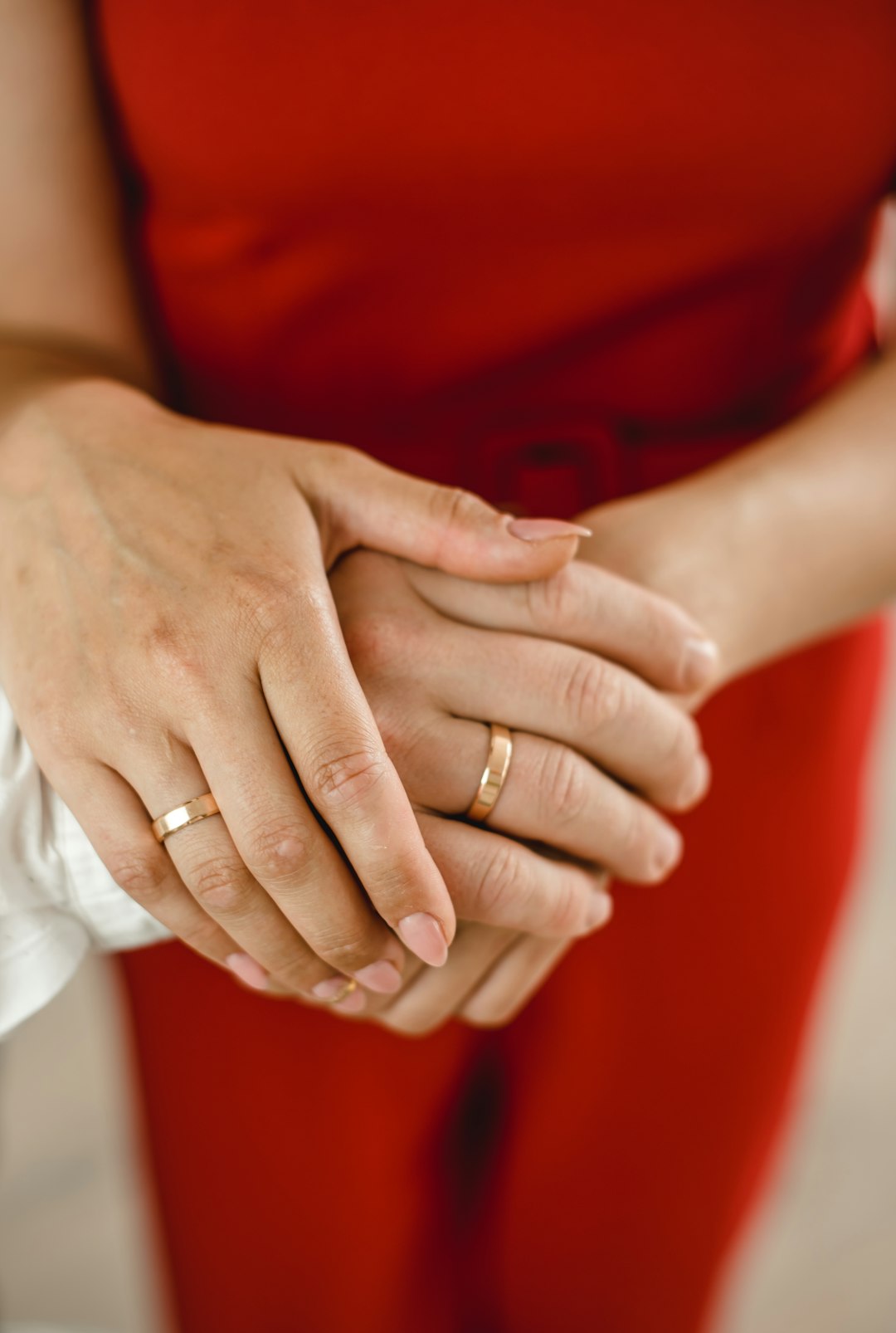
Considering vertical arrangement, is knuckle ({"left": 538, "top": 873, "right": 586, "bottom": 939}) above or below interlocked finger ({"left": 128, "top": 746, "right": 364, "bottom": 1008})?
below

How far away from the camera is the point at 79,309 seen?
66 centimetres

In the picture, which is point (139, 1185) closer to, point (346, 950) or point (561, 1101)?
point (561, 1101)

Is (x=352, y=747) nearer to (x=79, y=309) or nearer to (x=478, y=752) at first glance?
(x=478, y=752)

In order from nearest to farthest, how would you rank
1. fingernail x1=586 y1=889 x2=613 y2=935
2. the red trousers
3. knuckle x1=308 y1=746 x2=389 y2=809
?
knuckle x1=308 y1=746 x2=389 y2=809 < fingernail x1=586 y1=889 x2=613 y2=935 < the red trousers

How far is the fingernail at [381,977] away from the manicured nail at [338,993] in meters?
0.01

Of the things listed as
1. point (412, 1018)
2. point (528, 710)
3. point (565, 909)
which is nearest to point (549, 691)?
point (528, 710)

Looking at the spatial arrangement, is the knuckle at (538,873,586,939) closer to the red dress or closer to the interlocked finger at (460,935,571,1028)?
the interlocked finger at (460,935,571,1028)

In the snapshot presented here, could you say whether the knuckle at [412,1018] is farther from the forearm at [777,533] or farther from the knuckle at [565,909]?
the forearm at [777,533]

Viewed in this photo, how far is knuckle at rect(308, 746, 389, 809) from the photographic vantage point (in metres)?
0.46

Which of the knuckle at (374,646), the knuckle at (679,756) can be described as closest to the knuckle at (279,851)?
the knuckle at (374,646)

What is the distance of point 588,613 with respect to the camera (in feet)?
1.80

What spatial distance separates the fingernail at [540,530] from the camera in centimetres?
52

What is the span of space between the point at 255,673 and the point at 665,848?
266 millimetres

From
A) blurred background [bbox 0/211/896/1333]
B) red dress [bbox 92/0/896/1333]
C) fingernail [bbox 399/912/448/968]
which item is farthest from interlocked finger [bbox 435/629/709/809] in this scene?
blurred background [bbox 0/211/896/1333]
